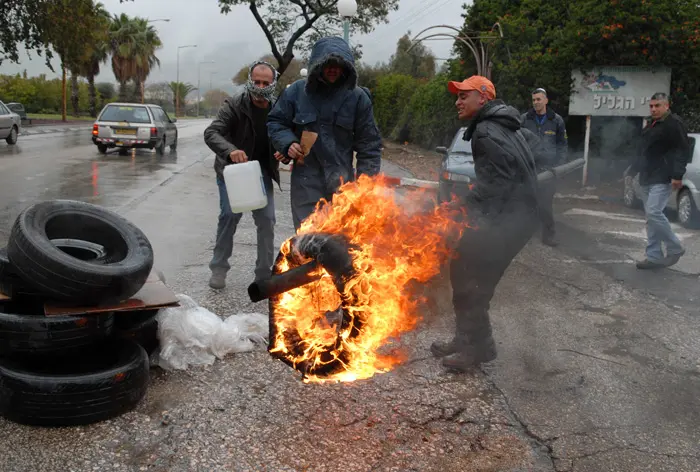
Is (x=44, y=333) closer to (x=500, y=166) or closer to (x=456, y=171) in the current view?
(x=500, y=166)

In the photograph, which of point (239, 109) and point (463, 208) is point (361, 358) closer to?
point (463, 208)

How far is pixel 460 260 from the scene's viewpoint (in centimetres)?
432

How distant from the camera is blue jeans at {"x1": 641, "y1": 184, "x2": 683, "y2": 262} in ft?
24.6

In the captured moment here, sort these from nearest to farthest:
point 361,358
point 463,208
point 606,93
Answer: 1. point 361,358
2. point 463,208
3. point 606,93

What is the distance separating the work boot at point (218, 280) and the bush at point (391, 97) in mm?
26610

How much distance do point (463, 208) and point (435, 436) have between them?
1532 millimetres

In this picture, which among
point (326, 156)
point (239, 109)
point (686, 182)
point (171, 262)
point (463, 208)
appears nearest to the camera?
point (463, 208)

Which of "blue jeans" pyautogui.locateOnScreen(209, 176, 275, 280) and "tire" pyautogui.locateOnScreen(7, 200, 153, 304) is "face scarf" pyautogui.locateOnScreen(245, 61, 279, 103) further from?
"tire" pyautogui.locateOnScreen(7, 200, 153, 304)

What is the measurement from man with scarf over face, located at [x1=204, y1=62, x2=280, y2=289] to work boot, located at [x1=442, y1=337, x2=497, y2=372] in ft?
7.24

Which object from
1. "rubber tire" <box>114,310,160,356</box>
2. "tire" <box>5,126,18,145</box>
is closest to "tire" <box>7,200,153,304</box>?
"rubber tire" <box>114,310,160,356</box>

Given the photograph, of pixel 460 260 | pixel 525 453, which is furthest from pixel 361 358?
pixel 460 260

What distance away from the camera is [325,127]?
175 inches

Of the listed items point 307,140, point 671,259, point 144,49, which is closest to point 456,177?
point 671,259

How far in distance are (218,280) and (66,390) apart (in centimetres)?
264
